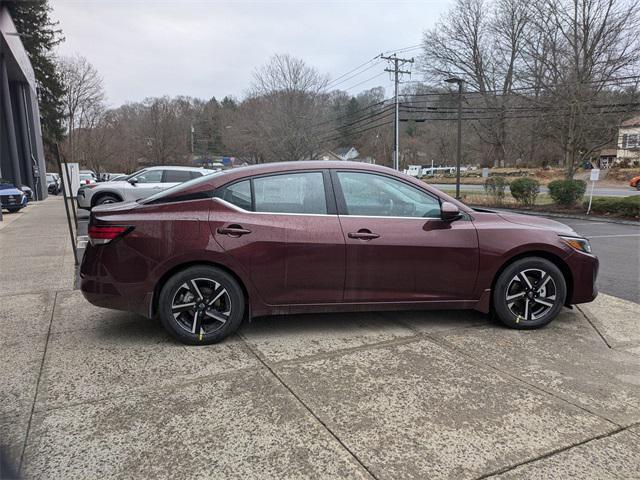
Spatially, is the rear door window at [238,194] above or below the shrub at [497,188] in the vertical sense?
above

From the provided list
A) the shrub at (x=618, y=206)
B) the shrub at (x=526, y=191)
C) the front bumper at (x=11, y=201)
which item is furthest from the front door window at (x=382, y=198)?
the shrub at (x=526, y=191)

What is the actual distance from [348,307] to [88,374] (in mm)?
2060

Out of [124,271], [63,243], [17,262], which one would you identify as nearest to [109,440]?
[124,271]

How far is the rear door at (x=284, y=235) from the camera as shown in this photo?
3.72 m

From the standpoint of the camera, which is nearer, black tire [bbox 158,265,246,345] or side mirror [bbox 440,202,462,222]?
black tire [bbox 158,265,246,345]

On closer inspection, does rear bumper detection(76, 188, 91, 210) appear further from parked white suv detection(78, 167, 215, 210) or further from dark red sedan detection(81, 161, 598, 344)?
dark red sedan detection(81, 161, 598, 344)

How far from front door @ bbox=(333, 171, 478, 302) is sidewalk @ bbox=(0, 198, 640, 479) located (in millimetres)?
440

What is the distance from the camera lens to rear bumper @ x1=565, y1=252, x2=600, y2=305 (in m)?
4.24

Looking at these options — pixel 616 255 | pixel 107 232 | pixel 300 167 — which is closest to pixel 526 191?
pixel 616 255

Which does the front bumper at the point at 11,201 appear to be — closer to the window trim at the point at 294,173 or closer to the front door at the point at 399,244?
the window trim at the point at 294,173

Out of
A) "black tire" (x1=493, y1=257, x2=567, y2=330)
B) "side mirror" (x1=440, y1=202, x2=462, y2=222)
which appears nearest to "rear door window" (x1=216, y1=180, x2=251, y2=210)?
"side mirror" (x1=440, y1=202, x2=462, y2=222)

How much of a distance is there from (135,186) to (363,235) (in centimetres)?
1203

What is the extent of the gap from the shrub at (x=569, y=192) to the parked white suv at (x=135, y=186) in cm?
1408

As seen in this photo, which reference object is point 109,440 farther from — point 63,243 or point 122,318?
point 63,243
